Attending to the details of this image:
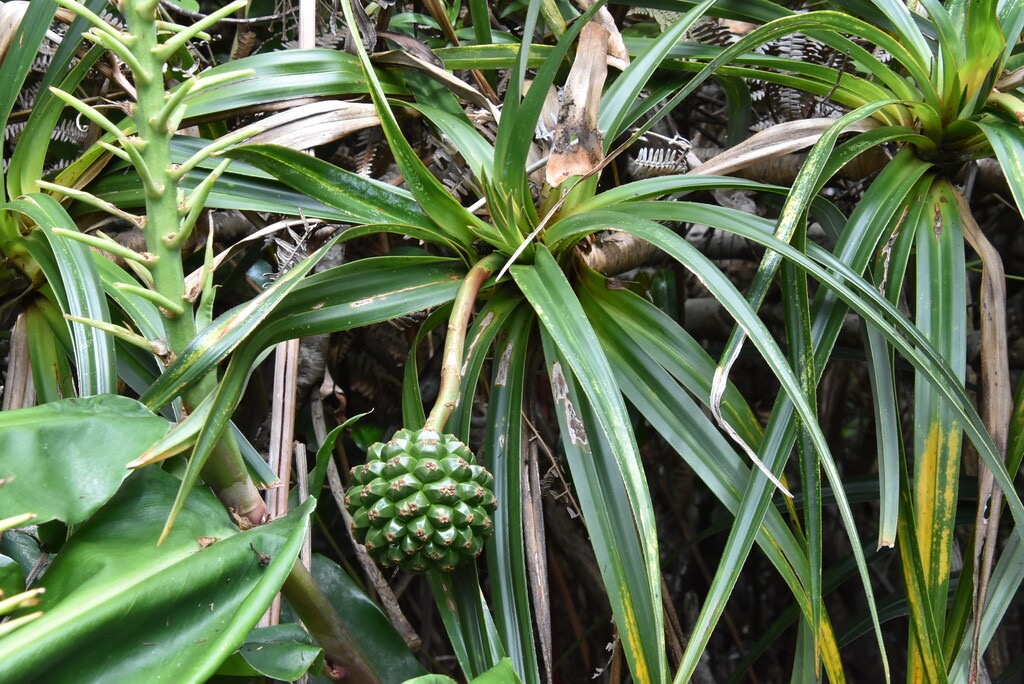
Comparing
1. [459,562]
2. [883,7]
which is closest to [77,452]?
[459,562]

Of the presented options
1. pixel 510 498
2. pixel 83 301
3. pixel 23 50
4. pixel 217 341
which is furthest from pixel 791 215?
pixel 23 50

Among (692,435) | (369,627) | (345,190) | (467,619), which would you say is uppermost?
(345,190)

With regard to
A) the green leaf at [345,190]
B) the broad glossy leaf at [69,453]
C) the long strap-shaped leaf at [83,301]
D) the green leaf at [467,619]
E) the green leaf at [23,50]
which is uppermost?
the green leaf at [23,50]

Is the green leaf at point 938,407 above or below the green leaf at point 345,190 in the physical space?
below

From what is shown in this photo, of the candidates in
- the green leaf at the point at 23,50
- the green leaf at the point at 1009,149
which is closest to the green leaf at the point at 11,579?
the green leaf at the point at 23,50

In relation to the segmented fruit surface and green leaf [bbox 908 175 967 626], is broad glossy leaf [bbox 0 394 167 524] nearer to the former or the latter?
the segmented fruit surface

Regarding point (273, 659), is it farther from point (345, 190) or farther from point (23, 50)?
point (23, 50)

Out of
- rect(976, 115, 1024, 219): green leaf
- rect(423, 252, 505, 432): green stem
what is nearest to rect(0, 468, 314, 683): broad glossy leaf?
rect(423, 252, 505, 432): green stem

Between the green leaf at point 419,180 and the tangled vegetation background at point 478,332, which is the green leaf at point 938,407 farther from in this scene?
the green leaf at point 419,180
